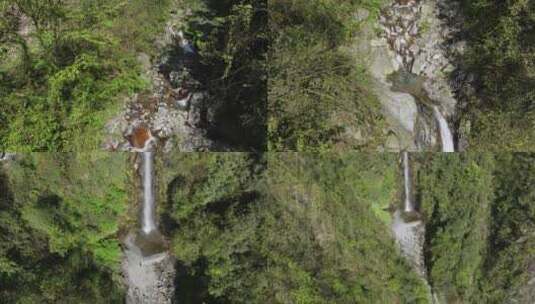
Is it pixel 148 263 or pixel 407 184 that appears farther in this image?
pixel 148 263

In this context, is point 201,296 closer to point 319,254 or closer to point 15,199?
point 319,254

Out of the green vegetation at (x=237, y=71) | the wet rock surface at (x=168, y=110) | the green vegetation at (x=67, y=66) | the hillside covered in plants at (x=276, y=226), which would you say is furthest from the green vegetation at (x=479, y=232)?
the green vegetation at (x=67, y=66)

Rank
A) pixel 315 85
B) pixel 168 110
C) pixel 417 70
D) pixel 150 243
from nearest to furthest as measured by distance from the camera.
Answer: pixel 315 85 < pixel 168 110 < pixel 417 70 < pixel 150 243

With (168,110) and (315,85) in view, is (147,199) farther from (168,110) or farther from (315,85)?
(315,85)

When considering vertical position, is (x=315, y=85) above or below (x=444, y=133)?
above

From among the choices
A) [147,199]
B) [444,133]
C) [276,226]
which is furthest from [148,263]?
[444,133]

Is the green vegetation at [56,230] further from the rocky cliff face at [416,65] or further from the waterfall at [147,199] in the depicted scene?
the rocky cliff face at [416,65]

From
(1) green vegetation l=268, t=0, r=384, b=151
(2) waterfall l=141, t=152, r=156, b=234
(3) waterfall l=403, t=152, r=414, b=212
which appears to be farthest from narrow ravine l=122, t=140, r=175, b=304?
(3) waterfall l=403, t=152, r=414, b=212

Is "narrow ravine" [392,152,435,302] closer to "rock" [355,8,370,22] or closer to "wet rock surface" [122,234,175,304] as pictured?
"rock" [355,8,370,22]
